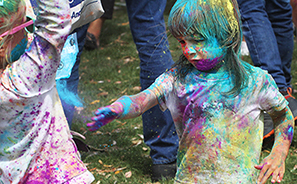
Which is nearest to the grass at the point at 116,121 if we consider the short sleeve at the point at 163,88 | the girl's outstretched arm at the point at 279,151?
the short sleeve at the point at 163,88

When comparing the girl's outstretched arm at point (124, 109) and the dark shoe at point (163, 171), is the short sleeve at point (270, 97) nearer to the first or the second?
the girl's outstretched arm at point (124, 109)

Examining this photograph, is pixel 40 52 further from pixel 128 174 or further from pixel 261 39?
pixel 261 39

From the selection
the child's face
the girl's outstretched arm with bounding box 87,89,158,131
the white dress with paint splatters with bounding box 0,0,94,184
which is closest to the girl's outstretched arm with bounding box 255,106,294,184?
the child's face

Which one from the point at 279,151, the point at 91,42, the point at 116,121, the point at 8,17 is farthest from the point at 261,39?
the point at 91,42

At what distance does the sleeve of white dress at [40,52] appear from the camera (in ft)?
5.23

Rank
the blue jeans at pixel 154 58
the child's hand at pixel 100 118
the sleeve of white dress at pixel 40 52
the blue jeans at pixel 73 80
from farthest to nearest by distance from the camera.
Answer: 1. the blue jeans at pixel 73 80
2. the blue jeans at pixel 154 58
3. the sleeve of white dress at pixel 40 52
4. the child's hand at pixel 100 118

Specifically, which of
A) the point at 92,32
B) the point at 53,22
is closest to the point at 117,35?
the point at 92,32

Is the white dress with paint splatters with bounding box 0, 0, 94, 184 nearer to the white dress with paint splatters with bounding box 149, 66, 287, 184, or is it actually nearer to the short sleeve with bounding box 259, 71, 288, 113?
the white dress with paint splatters with bounding box 149, 66, 287, 184

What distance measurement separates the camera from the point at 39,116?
1.69 meters

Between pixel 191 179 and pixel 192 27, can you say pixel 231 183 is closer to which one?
pixel 191 179

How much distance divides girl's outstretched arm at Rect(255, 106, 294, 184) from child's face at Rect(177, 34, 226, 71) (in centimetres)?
41

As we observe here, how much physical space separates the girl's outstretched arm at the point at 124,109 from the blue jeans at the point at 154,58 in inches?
33.4

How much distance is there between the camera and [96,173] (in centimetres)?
285

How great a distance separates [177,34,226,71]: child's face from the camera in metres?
1.61
